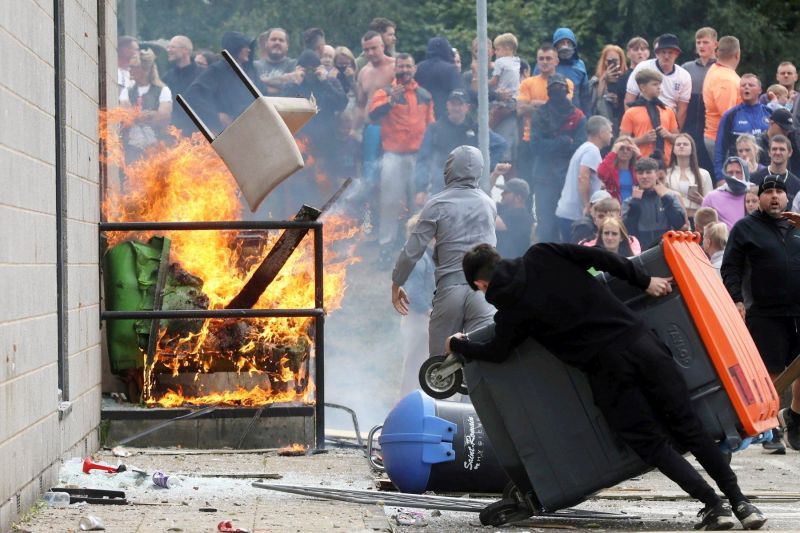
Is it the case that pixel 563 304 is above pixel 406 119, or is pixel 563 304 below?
below

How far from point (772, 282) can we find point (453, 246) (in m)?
2.19

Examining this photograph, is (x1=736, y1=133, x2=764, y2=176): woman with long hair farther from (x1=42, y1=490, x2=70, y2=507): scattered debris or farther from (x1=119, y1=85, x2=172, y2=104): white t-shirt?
(x1=42, y1=490, x2=70, y2=507): scattered debris

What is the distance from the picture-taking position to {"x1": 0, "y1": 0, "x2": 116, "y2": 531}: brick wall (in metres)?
6.36

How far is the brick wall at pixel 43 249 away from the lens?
250 inches

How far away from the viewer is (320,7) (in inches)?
914

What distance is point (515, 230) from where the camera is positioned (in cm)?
1560

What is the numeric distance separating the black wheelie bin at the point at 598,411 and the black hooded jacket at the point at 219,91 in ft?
28.9

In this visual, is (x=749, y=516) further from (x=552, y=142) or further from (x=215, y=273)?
(x=552, y=142)

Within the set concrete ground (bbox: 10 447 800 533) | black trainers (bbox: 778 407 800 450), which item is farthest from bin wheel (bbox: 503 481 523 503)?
black trainers (bbox: 778 407 800 450)

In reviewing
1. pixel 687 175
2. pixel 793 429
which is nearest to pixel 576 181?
pixel 687 175

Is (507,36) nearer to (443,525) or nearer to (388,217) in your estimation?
(388,217)

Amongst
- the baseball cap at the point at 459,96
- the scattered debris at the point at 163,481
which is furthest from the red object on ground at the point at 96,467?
the baseball cap at the point at 459,96

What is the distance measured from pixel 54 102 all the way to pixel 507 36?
30.0 ft

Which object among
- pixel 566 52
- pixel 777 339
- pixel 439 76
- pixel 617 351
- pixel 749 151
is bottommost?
pixel 777 339
